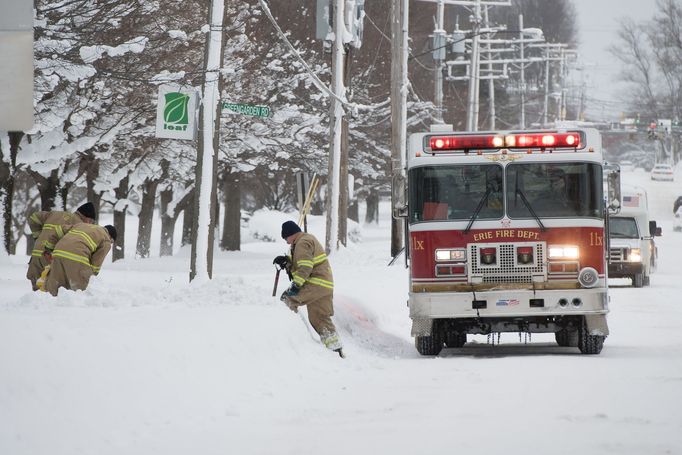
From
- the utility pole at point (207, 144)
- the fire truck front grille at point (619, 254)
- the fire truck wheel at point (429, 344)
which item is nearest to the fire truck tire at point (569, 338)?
the fire truck wheel at point (429, 344)

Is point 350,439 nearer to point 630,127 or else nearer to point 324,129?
point 324,129

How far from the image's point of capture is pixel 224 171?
3978cm

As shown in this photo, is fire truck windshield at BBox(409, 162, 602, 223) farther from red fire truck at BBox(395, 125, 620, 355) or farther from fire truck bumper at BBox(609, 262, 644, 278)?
fire truck bumper at BBox(609, 262, 644, 278)

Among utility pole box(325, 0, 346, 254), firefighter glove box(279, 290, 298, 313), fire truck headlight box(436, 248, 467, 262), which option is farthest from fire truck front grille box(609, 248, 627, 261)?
firefighter glove box(279, 290, 298, 313)

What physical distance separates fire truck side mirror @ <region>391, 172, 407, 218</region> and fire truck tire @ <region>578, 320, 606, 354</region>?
2.53m

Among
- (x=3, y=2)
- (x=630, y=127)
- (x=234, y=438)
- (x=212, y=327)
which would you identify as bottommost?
(x=234, y=438)

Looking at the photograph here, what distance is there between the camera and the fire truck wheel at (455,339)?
17125 mm

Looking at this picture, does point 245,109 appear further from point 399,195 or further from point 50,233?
point 399,195

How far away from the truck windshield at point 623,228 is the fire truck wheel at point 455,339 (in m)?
14.3

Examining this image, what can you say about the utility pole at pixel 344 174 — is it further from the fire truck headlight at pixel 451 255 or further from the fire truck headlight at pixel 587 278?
the fire truck headlight at pixel 587 278

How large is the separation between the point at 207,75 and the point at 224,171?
19490mm

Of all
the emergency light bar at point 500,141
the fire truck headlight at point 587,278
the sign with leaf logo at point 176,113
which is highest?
the sign with leaf logo at point 176,113

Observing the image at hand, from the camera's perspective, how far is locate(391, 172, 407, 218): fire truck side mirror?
15.1 m

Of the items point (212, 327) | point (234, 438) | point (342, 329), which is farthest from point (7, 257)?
point (234, 438)
